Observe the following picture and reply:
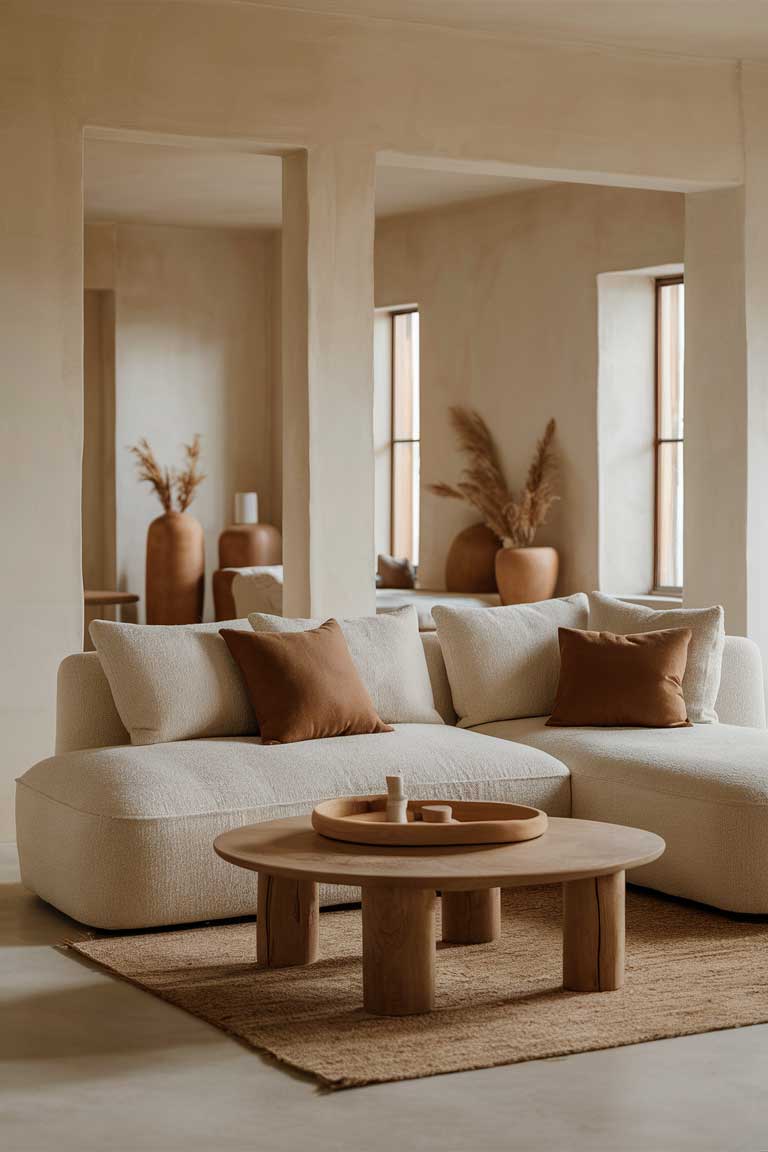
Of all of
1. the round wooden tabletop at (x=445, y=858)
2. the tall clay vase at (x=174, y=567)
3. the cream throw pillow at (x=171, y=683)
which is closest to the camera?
the round wooden tabletop at (x=445, y=858)

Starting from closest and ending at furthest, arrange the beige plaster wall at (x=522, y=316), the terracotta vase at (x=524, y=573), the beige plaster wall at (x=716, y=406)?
the beige plaster wall at (x=716, y=406) → the beige plaster wall at (x=522, y=316) → the terracotta vase at (x=524, y=573)

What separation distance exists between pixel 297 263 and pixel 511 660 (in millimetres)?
1829

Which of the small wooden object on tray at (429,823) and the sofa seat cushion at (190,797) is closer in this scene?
the small wooden object on tray at (429,823)

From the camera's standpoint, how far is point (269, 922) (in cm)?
405

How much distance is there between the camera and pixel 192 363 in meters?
11.2

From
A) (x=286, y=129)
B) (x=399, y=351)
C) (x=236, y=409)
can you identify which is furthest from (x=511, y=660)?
(x=236, y=409)

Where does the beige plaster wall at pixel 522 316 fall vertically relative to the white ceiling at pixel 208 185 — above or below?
A: below

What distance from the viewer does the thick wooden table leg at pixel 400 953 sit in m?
3.64

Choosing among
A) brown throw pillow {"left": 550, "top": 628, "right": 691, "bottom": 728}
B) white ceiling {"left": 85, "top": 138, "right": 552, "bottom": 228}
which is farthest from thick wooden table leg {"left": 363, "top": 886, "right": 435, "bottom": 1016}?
white ceiling {"left": 85, "top": 138, "right": 552, "bottom": 228}

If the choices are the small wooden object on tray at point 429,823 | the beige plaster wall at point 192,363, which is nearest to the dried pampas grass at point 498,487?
the beige plaster wall at point 192,363

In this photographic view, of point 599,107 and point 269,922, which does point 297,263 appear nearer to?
point 599,107

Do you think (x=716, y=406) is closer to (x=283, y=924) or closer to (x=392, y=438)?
(x=392, y=438)

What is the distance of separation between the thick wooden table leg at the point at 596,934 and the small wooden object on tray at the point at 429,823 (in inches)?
7.4

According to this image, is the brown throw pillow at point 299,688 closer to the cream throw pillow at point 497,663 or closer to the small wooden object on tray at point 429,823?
the cream throw pillow at point 497,663
